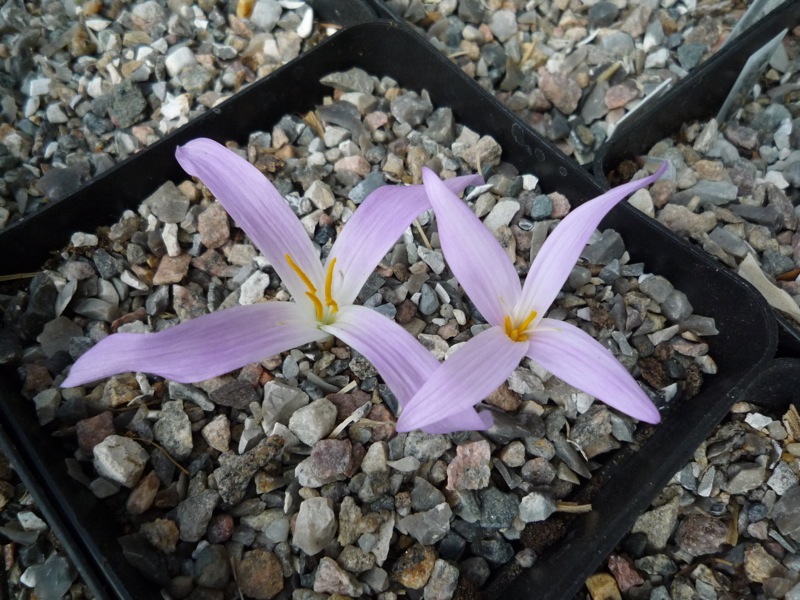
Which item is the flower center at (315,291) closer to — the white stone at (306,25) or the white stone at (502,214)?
the white stone at (502,214)

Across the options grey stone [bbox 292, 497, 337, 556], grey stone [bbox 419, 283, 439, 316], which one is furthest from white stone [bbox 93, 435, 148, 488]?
grey stone [bbox 419, 283, 439, 316]

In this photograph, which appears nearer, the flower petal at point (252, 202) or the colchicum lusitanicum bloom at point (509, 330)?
the colchicum lusitanicum bloom at point (509, 330)

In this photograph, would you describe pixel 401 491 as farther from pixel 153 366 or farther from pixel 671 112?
pixel 671 112

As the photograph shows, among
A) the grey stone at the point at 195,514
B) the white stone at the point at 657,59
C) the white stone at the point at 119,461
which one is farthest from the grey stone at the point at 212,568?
the white stone at the point at 657,59

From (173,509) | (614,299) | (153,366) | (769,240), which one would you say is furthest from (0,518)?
(769,240)

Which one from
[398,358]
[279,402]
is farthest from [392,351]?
[279,402]

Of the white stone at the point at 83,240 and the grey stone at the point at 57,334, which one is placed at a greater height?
the white stone at the point at 83,240

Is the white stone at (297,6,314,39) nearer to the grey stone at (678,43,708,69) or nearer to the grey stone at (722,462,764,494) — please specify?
the grey stone at (678,43,708,69)

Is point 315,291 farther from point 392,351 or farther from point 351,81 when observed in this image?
point 351,81
